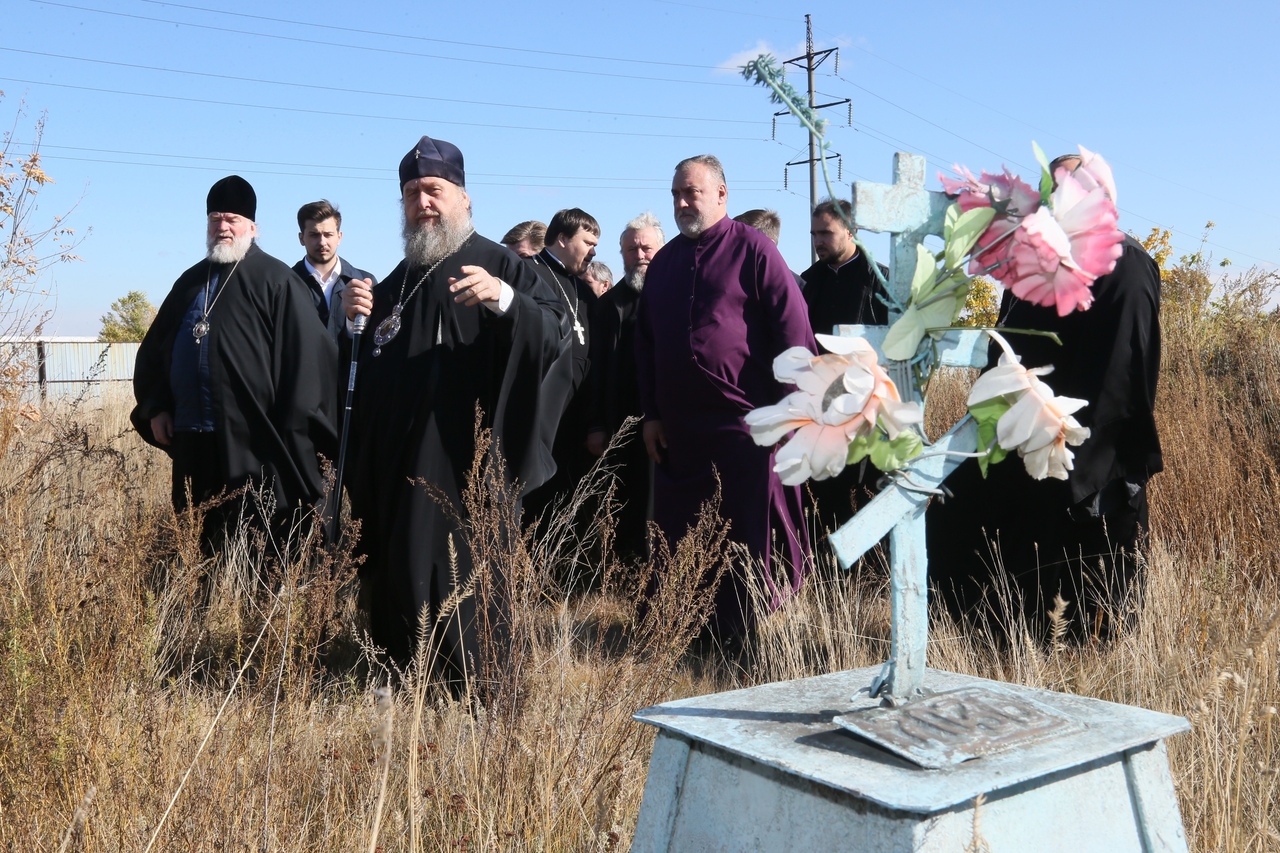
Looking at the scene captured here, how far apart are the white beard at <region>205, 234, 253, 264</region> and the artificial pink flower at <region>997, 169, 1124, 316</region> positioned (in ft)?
16.1

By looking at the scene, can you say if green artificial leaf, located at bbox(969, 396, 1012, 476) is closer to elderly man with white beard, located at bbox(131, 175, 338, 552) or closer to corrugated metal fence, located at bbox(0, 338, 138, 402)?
elderly man with white beard, located at bbox(131, 175, 338, 552)

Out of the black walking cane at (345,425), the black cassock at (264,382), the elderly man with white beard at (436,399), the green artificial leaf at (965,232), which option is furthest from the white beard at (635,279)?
the green artificial leaf at (965,232)

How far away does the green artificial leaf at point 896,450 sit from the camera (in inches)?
69.2

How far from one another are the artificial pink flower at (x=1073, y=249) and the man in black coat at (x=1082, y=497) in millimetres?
2165

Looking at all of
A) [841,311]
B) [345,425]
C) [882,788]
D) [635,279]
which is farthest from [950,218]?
[635,279]

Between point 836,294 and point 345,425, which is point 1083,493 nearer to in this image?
point 836,294

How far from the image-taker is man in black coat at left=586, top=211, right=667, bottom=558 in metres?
6.25

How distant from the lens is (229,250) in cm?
581

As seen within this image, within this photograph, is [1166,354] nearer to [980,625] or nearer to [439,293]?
[980,625]

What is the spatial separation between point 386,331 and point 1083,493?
2777 mm

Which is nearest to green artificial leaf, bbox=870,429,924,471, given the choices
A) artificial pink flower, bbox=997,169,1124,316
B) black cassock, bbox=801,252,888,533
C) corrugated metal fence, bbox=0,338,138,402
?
artificial pink flower, bbox=997,169,1124,316

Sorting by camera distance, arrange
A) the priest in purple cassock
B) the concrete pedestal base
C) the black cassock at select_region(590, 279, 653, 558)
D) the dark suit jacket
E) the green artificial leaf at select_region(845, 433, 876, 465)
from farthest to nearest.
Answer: the dark suit jacket < the black cassock at select_region(590, 279, 653, 558) < the priest in purple cassock < the green artificial leaf at select_region(845, 433, 876, 465) < the concrete pedestal base

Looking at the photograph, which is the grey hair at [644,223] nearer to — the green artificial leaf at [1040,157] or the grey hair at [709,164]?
the grey hair at [709,164]

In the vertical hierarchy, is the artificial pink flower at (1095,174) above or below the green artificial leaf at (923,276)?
above
